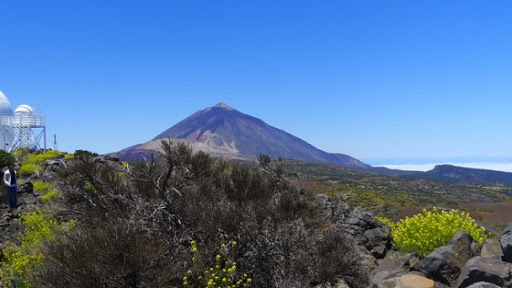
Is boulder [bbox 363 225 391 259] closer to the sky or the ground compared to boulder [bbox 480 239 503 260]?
closer to the ground

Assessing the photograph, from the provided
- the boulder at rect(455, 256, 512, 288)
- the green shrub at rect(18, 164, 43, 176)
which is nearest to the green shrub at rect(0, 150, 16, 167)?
the green shrub at rect(18, 164, 43, 176)

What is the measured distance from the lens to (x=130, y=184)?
852 cm

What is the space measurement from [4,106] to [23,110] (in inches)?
114

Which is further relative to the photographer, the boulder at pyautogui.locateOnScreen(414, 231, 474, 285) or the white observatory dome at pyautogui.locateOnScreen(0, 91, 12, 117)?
the white observatory dome at pyautogui.locateOnScreen(0, 91, 12, 117)

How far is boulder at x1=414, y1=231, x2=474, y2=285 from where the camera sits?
20.2 ft

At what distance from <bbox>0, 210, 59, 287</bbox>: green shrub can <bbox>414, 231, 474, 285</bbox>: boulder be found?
596cm

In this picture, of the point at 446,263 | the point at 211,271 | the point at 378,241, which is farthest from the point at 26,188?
the point at 446,263

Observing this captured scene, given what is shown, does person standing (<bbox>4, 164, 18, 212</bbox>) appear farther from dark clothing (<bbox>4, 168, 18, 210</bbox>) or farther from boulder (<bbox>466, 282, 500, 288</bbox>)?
boulder (<bbox>466, 282, 500, 288</bbox>)

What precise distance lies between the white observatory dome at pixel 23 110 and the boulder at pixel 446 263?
191ft

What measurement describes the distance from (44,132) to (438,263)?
55.3 metres

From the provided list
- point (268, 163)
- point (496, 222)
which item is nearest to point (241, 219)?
point (268, 163)

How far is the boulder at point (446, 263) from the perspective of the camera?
6.16 metres

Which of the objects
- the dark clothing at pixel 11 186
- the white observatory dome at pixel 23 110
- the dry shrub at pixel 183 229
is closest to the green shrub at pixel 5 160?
the dark clothing at pixel 11 186

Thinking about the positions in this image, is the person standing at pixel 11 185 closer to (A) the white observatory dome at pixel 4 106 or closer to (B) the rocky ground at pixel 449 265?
(B) the rocky ground at pixel 449 265
